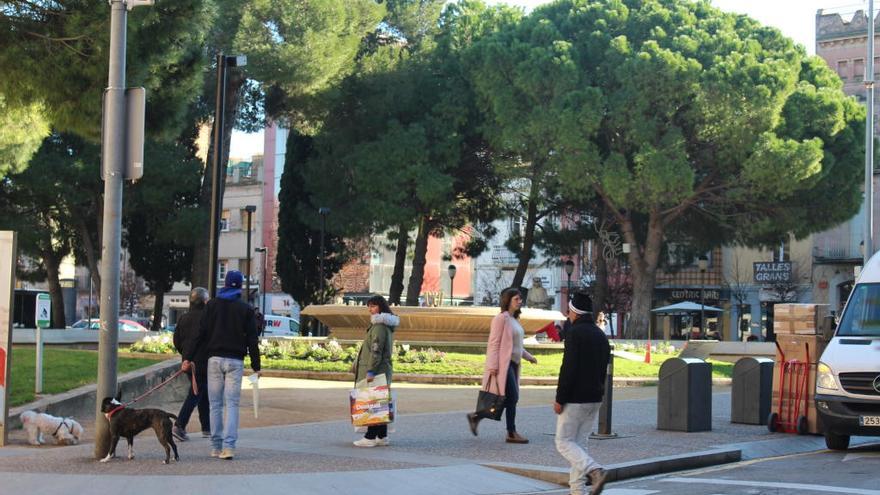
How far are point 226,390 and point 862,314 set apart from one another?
8032mm

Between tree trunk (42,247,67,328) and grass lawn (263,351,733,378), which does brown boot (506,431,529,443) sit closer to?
grass lawn (263,351,733,378)

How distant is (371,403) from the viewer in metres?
13.1

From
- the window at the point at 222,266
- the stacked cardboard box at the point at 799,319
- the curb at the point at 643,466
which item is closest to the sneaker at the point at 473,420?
the curb at the point at 643,466

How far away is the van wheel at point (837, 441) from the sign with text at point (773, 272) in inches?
1966

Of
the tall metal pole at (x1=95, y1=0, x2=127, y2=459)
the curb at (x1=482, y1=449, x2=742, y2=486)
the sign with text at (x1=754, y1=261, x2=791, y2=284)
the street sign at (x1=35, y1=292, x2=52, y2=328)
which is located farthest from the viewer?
the sign with text at (x1=754, y1=261, x2=791, y2=284)

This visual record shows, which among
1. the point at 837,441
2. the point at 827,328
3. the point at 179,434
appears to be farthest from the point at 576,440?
the point at 827,328

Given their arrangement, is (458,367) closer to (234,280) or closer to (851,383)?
(851,383)

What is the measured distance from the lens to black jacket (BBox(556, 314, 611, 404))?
10.0 m

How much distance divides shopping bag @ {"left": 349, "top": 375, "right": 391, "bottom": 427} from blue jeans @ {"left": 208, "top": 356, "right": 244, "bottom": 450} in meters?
1.77

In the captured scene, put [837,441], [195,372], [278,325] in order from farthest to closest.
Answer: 1. [278,325]
2. [837,441]
3. [195,372]

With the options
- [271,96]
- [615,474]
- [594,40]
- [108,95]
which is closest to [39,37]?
[108,95]

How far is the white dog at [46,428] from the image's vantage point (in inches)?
510

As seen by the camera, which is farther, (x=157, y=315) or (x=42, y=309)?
(x=157, y=315)

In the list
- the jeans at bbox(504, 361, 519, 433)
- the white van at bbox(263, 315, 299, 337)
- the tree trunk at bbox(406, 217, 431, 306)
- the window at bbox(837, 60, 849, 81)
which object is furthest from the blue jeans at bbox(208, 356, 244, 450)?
the window at bbox(837, 60, 849, 81)
